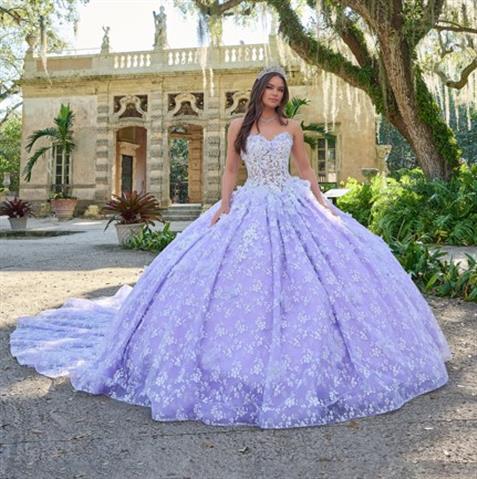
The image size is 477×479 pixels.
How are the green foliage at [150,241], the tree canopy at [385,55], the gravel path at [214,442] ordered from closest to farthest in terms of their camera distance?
the gravel path at [214,442], the green foliage at [150,241], the tree canopy at [385,55]

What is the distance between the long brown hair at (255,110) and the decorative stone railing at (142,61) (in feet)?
42.3

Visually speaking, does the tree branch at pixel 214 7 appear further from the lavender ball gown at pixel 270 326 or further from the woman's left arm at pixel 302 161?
the lavender ball gown at pixel 270 326

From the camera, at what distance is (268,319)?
1859 millimetres

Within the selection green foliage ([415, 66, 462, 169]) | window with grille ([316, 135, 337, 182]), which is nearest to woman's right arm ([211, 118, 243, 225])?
green foliage ([415, 66, 462, 169])

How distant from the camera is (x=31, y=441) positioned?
5.23ft

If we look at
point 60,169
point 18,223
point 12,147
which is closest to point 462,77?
point 18,223

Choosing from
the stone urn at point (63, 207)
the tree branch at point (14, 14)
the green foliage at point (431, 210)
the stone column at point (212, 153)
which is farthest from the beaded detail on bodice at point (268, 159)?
the stone urn at point (63, 207)

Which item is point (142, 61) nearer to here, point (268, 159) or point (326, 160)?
point (326, 160)

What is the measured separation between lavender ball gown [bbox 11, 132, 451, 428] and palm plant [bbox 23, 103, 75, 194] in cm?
1407

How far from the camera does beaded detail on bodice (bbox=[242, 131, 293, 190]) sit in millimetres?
2297

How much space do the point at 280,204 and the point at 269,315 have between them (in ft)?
2.03

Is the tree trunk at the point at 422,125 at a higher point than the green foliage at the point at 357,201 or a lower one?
higher

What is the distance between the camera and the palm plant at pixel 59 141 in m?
15.1

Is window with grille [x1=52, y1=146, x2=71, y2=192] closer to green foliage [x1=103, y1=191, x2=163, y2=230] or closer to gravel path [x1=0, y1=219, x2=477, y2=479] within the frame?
green foliage [x1=103, y1=191, x2=163, y2=230]
